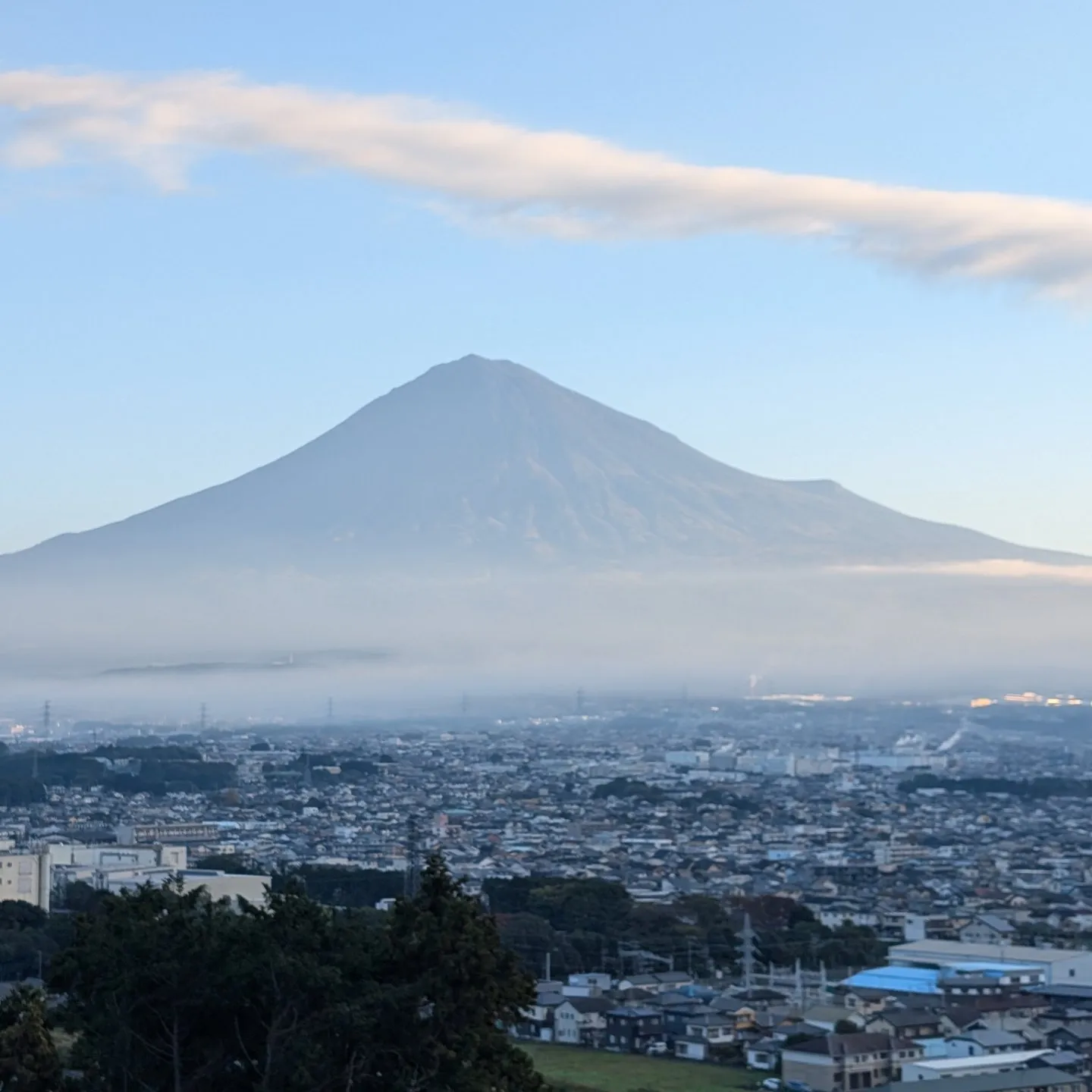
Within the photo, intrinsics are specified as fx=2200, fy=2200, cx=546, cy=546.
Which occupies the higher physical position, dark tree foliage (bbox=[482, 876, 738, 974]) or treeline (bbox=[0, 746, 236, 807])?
treeline (bbox=[0, 746, 236, 807])

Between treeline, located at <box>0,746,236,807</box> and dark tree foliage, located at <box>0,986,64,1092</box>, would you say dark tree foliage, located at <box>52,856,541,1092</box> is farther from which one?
treeline, located at <box>0,746,236,807</box>

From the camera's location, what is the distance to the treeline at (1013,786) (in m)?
64.3

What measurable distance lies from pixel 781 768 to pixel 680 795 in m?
15.0

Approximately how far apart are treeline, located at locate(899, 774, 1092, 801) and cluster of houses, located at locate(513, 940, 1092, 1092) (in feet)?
122

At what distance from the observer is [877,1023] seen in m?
21.8

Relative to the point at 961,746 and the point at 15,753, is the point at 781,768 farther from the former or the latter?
the point at 15,753

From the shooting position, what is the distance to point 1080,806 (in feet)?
199

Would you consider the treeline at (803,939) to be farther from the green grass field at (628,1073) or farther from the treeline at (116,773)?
the treeline at (116,773)

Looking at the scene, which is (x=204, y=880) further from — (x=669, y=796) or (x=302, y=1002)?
(x=669, y=796)

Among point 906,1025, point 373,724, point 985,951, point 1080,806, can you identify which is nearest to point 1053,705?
point 373,724

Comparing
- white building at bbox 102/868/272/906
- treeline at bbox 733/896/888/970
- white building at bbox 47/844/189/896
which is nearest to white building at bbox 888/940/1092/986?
treeline at bbox 733/896/888/970

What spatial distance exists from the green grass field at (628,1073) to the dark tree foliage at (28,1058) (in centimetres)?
860

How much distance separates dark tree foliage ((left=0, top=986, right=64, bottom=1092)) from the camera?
10.8 metres

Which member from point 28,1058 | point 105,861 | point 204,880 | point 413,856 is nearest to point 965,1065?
point 28,1058
